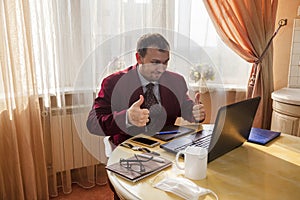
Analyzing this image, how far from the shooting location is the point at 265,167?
1094mm

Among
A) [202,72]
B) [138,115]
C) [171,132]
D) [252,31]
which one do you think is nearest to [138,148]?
[138,115]

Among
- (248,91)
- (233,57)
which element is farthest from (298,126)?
(233,57)

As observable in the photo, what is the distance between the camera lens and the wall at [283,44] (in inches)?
96.9

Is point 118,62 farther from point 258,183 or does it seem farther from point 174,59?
point 258,183

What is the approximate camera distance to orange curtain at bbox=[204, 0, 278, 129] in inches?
94.7

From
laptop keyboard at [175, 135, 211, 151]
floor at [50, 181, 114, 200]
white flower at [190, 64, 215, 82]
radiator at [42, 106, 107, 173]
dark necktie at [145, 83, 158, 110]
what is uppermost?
white flower at [190, 64, 215, 82]

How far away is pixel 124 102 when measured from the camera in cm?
168

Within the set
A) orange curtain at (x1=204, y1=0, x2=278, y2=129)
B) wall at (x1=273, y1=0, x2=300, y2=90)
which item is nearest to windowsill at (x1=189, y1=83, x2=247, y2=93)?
orange curtain at (x1=204, y1=0, x2=278, y2=129)

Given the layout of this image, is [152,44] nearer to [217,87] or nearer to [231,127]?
[231,127]

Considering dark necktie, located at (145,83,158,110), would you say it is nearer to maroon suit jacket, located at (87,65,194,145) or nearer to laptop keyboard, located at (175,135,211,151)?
maroon suit jacket, located at (87,65,194,145)

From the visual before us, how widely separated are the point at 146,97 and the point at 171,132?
14.6 inches

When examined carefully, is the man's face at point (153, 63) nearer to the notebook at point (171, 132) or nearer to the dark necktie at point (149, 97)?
the dark necktie at point (149, 97)

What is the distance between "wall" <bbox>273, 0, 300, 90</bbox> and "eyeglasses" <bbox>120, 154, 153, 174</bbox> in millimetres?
1933

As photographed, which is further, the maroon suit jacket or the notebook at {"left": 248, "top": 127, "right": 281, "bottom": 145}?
the maroon suit jacket
